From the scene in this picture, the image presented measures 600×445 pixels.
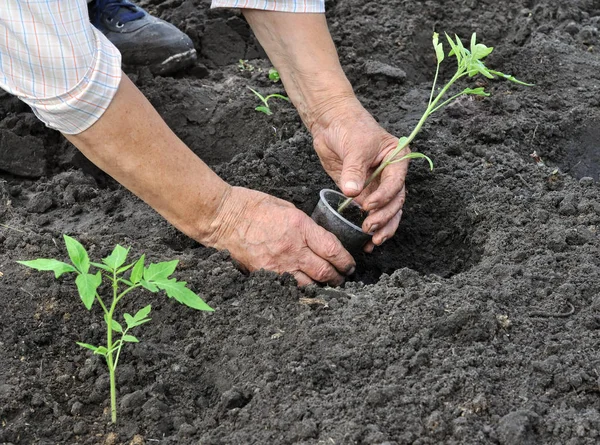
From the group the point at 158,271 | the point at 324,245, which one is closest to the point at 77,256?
the point at 158,271

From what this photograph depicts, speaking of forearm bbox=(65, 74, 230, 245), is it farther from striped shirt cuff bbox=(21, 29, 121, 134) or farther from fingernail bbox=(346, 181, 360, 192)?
fingernail bbox=(346, 181, 360, 192)

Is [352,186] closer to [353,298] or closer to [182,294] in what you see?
[353,298]

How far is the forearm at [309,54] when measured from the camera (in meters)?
3.04

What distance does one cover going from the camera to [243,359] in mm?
2180

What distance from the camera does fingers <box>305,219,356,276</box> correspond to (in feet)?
8.25

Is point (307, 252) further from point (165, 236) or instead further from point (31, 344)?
point (31, 344)

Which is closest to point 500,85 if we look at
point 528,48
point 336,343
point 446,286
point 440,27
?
point 528,48

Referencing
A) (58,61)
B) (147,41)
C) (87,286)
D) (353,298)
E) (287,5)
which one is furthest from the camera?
(147,41)

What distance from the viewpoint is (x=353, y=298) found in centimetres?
236

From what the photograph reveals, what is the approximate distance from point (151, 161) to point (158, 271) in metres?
0.54

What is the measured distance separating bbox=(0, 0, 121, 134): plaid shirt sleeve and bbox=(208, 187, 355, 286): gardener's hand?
564 mm

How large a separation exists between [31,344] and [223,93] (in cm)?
184

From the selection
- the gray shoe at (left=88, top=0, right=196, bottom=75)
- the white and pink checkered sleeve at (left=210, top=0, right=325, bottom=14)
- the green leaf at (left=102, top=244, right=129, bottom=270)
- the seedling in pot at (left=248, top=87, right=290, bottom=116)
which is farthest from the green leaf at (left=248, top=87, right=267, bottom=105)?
the green leaf at (left=102, top=244, right=129, bottom=270)

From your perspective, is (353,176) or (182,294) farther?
(353,176)
